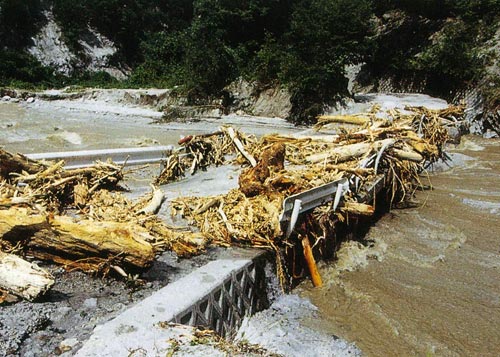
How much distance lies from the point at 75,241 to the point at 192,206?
1803mm

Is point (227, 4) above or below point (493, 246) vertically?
above

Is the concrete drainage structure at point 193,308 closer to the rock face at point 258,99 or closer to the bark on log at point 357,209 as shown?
the bark on log at point 357,209

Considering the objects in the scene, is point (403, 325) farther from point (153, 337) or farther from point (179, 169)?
point (179, 169)

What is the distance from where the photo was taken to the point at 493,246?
614cm

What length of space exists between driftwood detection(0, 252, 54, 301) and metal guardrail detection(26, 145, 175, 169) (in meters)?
3.14

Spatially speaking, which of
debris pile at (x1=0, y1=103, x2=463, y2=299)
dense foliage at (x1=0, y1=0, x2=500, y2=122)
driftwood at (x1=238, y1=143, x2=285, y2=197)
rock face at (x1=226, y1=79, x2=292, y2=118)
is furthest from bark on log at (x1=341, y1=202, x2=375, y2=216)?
rock face at (x1=226, y1=79, x2=292, y2=118)

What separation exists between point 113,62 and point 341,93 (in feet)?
66.1

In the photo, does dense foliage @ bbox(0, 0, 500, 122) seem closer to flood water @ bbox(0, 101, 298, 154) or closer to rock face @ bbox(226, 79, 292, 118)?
rock face @ bbox(226, 79, 292, 118)

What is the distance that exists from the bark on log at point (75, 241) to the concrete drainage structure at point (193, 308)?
0.55 metres

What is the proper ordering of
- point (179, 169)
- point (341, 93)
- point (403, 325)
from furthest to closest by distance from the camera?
point (341, 93) → point (179, 169) → point (403, 325)

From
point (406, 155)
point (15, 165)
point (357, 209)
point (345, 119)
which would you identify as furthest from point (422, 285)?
point (345, 119)

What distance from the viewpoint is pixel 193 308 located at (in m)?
3.54

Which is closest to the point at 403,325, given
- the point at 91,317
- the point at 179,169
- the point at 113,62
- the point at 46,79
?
the point at 91,317

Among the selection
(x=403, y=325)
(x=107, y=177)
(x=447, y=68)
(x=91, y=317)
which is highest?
(x=447, y=68)
